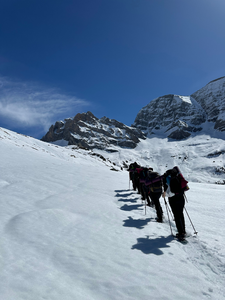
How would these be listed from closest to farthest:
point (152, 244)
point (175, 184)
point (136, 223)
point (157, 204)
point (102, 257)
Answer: point (102, 257)
point (152, 244)
point (175, 184)
point (136, 223)
point (157, 204)

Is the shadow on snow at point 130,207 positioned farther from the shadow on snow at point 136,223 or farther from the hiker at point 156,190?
the hiker at point 156,190

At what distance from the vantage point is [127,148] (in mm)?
188500

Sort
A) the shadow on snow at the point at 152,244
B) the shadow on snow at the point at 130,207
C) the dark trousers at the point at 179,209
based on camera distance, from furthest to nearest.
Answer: the shadow on snow at the point at 130,207, the dark trousers at the point at 179,209, the shadow on snow at the point at 152,244

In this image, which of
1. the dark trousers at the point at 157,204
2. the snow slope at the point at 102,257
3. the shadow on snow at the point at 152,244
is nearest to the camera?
the snow slope at the point at 102,257

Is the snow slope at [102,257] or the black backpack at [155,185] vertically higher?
the black backpack at [155,185]

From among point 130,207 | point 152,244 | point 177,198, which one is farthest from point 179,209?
point 130,207

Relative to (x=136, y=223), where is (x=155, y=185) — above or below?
above

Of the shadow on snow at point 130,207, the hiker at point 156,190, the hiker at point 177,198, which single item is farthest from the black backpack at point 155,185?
the shadow on snow at point 130,207

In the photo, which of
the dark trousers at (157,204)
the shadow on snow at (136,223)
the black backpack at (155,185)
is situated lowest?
the shadow on snow at (136,223)

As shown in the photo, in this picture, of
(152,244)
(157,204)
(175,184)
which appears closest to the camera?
(152,244)

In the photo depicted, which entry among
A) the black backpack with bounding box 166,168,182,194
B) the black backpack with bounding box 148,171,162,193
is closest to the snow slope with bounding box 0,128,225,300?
the black backpack with bounding box 148,171,162,193

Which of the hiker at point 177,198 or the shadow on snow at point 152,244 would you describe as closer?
the shadow on snow at point 152,244

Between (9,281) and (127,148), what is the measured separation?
186754 mm

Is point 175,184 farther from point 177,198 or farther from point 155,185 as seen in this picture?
point 155,185
